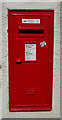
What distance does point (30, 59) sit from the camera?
3.01 m

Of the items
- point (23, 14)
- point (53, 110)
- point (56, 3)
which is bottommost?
point (53, 110)

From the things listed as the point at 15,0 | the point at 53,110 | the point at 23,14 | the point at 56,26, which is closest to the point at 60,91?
the point at 53,110

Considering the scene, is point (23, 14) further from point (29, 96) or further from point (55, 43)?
point (29, 96)

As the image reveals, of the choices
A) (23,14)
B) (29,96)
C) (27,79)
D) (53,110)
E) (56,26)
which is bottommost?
(53,110)

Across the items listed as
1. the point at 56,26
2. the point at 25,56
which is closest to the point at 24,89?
the point at 25,56

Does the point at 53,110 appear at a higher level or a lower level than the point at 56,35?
lower

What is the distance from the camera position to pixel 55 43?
3.02 m

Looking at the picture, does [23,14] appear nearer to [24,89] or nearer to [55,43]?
[55,43]

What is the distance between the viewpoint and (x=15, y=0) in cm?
296

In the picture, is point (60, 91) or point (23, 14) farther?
point (60, 91)

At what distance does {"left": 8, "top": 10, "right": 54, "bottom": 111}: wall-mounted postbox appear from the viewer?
2943 millimetres

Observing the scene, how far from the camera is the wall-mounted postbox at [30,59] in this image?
2943 mm

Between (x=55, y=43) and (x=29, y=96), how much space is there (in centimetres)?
112

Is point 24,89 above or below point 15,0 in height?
below
